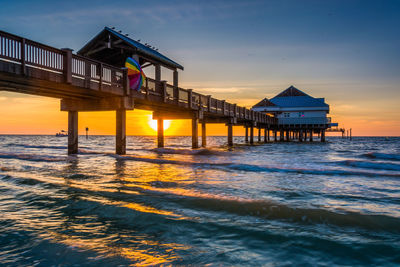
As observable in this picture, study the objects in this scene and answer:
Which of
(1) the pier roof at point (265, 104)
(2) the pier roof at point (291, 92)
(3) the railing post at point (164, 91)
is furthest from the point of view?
(2) the pier roof at point (291, 92)

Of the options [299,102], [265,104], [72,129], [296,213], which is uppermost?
[299,102]

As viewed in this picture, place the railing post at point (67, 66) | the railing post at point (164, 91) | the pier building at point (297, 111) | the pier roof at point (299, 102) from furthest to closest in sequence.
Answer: the pier roof at point (299, 102) → the pier building at point (297, 111) → the railing post at point (164, 91) → the railing post at point (67, 66)

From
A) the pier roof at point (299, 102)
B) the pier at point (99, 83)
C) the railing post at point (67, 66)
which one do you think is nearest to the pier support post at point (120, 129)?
the pier at point (99, 83)

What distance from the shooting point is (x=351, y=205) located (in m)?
6.38

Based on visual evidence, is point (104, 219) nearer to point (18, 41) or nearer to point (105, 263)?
point (105, 263)

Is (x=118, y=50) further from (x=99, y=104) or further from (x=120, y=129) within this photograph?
(x=120, y=129)

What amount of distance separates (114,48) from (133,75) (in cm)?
605

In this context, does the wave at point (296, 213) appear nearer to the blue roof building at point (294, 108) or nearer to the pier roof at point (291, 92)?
the blue roof building at point (294, 108)

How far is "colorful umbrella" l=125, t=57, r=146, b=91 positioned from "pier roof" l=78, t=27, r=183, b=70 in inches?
167

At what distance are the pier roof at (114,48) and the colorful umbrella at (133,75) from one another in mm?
4249

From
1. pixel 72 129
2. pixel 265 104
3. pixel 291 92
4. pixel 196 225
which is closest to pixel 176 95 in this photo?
pixel 72 129

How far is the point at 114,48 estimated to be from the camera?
20359mm

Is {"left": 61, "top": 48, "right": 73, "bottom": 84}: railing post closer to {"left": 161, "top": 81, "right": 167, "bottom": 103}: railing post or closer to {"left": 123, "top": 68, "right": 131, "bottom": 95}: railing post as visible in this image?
{"left": 123, "top": 68, "right": 131, "bottom": 95}: railing post

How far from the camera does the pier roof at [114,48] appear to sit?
19906 mm
